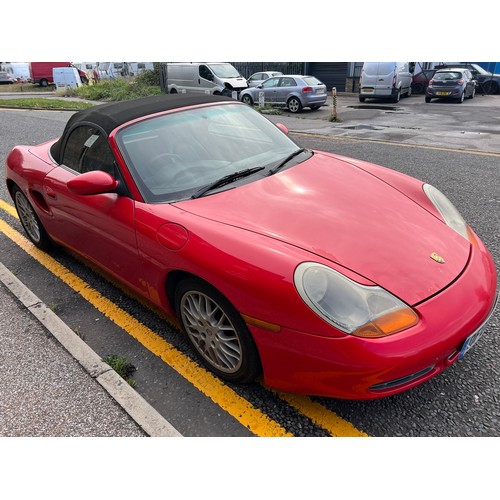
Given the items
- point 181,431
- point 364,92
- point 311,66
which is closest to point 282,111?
point 364,92

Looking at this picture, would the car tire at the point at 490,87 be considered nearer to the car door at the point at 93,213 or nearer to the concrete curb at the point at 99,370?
the car door at the point at 93,213

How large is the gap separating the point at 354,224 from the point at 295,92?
1394 cm

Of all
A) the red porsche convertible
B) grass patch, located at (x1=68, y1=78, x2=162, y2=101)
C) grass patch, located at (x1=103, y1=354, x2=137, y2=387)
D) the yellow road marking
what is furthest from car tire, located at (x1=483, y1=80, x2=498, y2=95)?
grass patch, located at (x1=103, y1=354, x2=137, y2=387)

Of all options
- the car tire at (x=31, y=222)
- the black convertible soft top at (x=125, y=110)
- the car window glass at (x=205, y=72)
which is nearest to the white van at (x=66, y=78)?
the car window glass at (x=205, y=72)

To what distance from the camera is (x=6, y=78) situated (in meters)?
33.8

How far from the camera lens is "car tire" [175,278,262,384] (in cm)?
202

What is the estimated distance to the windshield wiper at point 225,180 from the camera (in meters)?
2.46

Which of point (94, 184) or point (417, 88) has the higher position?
point (94, 184)

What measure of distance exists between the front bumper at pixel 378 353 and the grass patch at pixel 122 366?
0.89 m

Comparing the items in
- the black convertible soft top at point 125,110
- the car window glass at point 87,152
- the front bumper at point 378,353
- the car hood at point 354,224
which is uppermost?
the black convertible soft top at point 125,110

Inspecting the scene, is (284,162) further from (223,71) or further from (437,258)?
(223,71)

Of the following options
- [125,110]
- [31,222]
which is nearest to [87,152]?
[125,110]

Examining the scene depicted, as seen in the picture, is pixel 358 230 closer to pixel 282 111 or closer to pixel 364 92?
pixel 282 111

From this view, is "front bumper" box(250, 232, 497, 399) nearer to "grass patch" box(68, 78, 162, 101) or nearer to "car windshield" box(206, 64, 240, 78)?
"car windshield" box(206, 64, 240, 78)
